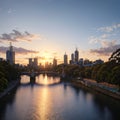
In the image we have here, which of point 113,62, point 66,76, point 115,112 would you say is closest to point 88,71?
point 113,62

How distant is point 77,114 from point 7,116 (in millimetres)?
11746

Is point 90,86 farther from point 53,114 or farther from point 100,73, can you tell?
point 53,114

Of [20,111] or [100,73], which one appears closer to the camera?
[20,111]

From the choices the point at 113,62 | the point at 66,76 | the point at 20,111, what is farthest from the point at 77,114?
the point at 66,76

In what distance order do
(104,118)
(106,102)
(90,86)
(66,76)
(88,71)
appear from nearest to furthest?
(104,118)
(106,102)
(90,86)
(88,71)
(66,76)

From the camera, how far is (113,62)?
73.9 m

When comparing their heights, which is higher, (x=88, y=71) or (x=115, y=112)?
(x=88, y=71)

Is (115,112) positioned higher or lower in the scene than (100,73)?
lower

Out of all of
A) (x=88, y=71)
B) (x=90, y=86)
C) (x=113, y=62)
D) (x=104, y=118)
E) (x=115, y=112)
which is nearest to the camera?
(x=104, y=118)

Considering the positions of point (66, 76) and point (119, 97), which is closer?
point (119, 97)

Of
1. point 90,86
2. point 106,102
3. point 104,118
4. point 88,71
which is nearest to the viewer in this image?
point 104,118

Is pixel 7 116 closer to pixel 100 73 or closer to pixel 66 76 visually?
pixel 100 73

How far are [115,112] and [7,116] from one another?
18.6m

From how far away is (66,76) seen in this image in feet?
487
